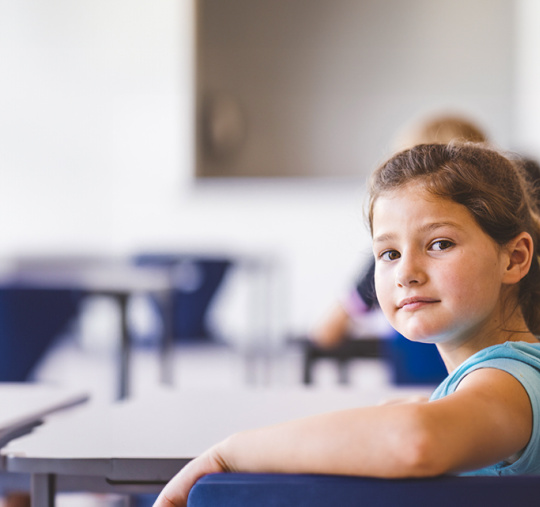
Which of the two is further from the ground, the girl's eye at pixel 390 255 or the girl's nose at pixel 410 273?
the girl's eye at pixel 390 255

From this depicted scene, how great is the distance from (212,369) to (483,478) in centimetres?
480

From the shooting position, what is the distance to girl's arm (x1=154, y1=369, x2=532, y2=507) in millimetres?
562

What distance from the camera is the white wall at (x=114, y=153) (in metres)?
5.70

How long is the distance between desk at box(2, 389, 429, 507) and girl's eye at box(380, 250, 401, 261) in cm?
32

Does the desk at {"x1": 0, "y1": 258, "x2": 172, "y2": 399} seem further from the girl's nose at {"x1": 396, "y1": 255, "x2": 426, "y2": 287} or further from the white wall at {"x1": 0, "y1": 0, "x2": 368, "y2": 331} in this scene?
the white wall at {"x1": 0, "y1": 0, "x2": 368, "y2": 331}

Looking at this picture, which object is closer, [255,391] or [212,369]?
[255,391]

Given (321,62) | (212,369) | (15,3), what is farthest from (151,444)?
(15,3)

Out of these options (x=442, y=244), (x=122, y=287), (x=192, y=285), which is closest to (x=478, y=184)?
(x=442, y=244)

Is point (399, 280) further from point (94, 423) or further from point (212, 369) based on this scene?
point (212, 369)

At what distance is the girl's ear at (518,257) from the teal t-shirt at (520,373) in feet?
0.34

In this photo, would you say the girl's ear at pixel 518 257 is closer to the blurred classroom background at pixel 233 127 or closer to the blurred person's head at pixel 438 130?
the blurred person's head at pixel 438 130

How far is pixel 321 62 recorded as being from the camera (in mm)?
5398

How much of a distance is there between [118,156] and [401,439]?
A: 18.3ft

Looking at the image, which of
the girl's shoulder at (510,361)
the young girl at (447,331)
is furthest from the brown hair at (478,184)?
the girl's shoulder at (510,361)
